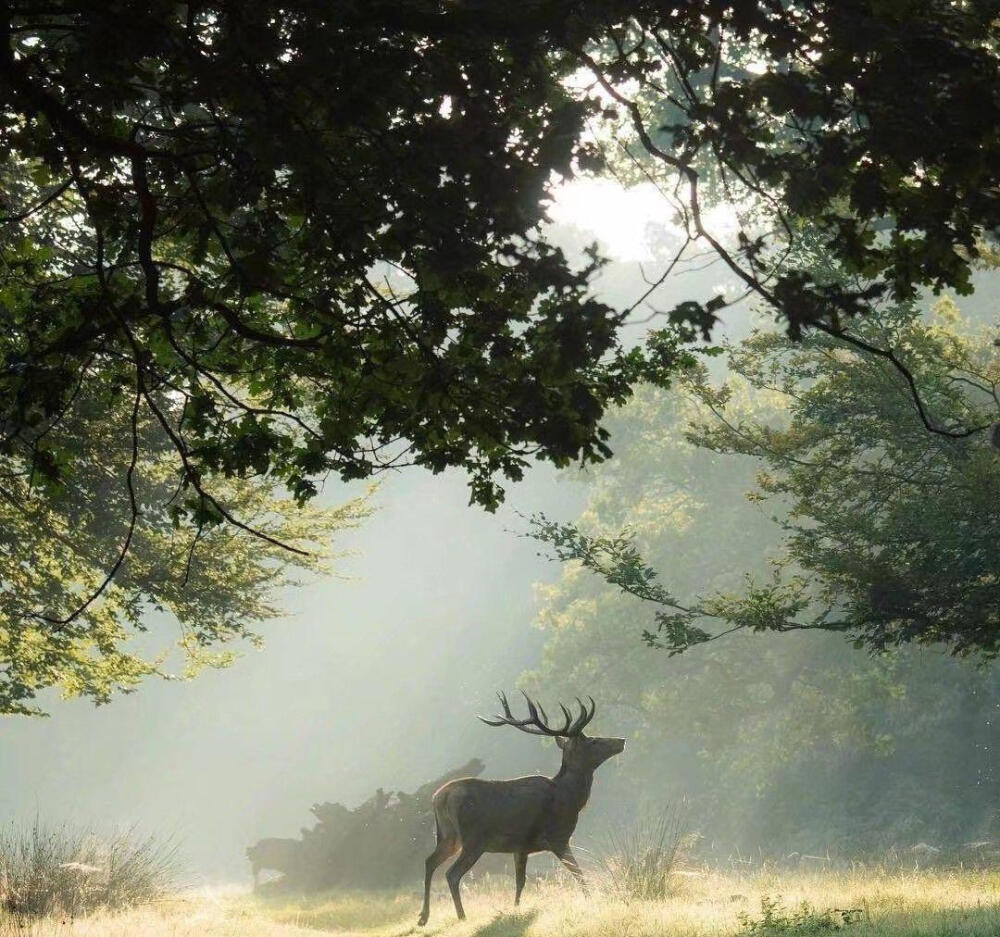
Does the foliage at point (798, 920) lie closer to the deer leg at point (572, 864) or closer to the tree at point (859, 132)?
the deer leg at point (572, 864)

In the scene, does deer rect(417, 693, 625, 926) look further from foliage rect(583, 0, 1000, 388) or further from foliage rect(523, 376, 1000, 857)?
foliage rect(523, 376, 1000, 857)

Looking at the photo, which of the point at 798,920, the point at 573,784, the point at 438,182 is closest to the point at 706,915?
the point at 798,920

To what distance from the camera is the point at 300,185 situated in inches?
182

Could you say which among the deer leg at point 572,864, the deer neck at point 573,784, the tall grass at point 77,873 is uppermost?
the deer neck at point 573,784

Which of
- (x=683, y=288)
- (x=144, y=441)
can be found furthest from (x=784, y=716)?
(x=683, y=288)

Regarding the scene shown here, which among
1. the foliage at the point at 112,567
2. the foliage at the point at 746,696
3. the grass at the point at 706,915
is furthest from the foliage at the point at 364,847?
the foliage at the point at 112,567

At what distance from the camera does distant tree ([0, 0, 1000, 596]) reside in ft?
13.0

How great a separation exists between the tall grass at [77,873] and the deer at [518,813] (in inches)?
184

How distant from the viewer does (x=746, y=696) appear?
3722 cm

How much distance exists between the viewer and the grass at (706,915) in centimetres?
938

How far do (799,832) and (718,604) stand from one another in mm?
26104

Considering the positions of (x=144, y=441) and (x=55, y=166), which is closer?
(x=55, y=166)

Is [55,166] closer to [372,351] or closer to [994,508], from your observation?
[372,351]

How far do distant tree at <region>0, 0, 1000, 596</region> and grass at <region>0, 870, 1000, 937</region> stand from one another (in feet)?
20.0
